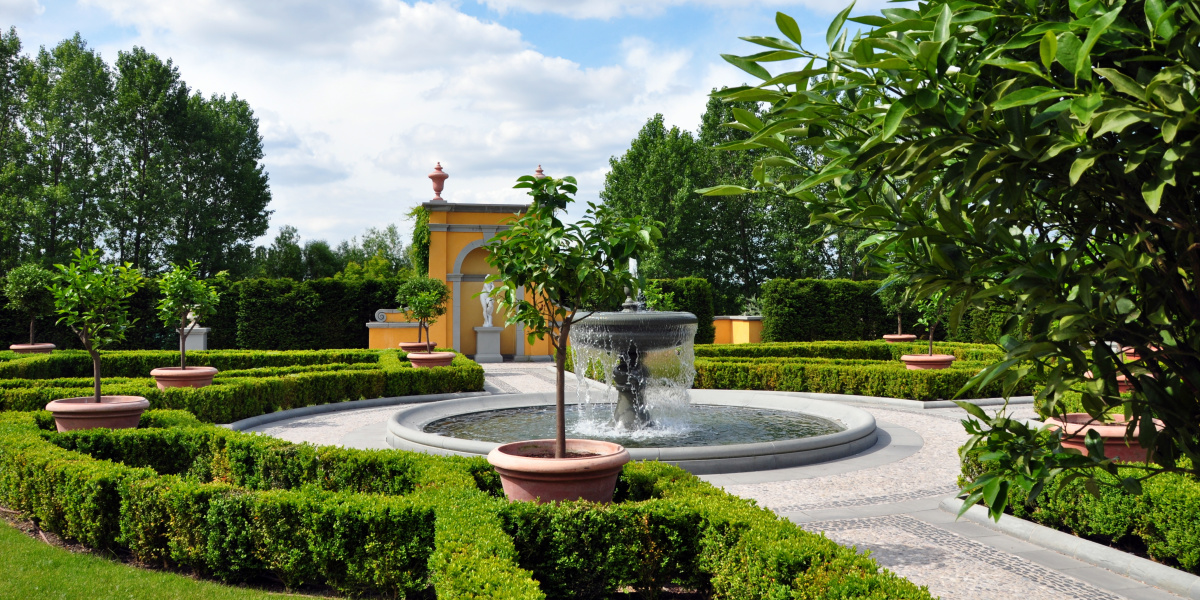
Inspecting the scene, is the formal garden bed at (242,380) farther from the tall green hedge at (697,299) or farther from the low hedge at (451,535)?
the tall green hedge at (697,299)

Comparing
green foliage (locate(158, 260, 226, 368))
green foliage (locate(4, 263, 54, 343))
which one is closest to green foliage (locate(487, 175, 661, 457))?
green foliage (locate(158, 260, 226, 368))

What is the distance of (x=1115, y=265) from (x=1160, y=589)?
4885 millimetres

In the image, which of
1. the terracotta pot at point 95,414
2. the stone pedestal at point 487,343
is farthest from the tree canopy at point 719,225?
the terracotta pot at point 95,414

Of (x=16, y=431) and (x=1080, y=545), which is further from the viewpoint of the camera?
(x=16, y=431)

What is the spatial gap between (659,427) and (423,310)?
40.0 ft

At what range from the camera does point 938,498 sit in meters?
7.53

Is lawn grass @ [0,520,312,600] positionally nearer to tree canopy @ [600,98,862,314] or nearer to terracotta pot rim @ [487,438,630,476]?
terracotta pot rim @ [487,438,630,476]

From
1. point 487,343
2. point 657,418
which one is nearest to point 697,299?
point 487,343

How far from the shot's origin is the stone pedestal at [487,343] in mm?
26484

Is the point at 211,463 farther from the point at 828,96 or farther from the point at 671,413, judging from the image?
the point at 828,96

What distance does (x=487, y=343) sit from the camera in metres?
26.6

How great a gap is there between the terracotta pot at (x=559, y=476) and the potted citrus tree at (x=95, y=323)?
19.4 feet

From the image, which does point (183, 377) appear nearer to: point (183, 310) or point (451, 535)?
point (183, 310)

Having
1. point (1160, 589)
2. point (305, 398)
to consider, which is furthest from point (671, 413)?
point (1160, 589)
